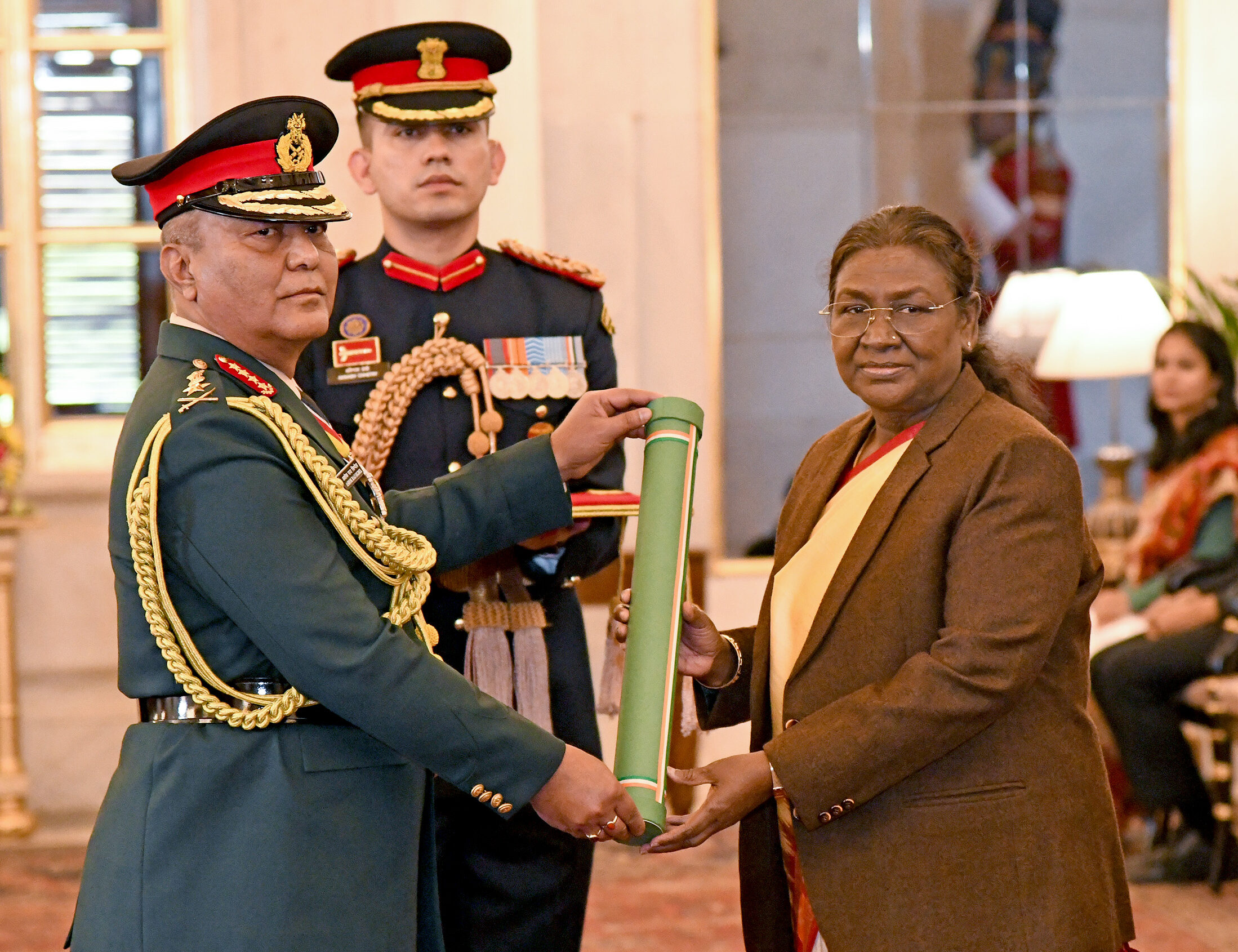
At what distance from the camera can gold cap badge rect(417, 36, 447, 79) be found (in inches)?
104

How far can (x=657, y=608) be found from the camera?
2.04 metres

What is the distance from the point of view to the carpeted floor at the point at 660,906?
12.7 feet

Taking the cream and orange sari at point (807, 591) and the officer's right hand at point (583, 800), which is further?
the cream and orange sari at point (807, 591)

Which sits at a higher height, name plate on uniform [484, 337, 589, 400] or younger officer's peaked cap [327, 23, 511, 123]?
younger officer's peaked cap [327, 23, 511, 123]

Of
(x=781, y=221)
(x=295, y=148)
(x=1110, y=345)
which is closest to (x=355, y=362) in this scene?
(x=295, y=148)

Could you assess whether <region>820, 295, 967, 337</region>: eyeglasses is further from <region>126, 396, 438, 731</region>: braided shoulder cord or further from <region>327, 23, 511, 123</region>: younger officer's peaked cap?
<region>327, 23, 511, 123</region>: younger officer's peaked cap

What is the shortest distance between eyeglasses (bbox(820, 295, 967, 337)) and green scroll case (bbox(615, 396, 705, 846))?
0.24 m

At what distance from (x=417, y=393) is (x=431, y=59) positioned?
1.89 feet

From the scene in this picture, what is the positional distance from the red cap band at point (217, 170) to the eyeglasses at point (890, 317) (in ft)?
2.47

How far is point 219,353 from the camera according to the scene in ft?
6.08

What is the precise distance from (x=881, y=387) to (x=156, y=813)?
105cm

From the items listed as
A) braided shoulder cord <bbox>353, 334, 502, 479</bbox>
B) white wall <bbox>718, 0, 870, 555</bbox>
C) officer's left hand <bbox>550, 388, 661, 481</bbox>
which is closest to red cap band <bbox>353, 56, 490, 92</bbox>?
braided shoulder cord <bbox>353, 334, 502, 479</bbox>

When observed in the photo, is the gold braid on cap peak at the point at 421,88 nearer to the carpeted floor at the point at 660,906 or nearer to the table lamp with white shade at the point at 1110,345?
the carpeted floor at the point at 660,906

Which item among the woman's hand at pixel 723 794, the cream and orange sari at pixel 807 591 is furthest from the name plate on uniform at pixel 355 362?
the woman's hand at pixel 723 794
